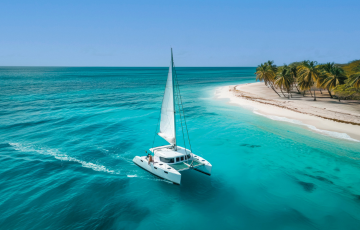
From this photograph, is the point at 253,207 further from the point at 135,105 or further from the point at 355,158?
the point at 135,105

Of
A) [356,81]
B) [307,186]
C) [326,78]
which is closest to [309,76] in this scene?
[326,78]

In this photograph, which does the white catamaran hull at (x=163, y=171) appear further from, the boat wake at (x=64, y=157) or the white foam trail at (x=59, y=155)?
the white foam trail at (x=59, y=155)

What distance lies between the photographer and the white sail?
23.1 m

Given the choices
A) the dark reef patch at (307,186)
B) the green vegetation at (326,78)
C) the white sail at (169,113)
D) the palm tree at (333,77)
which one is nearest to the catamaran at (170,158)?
the white sail at (169,113)

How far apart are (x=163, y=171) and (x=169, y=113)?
6.23m

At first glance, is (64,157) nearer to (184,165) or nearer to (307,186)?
(184,165)

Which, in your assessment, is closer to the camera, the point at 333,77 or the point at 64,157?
the point at 64,157

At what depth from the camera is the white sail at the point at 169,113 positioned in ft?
75.9

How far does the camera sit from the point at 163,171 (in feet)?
72.8

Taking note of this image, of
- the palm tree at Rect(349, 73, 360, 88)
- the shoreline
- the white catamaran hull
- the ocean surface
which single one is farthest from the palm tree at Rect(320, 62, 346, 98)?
the white catamaran hull

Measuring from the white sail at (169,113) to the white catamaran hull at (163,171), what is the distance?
135 inches

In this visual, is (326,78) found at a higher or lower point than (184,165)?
higher

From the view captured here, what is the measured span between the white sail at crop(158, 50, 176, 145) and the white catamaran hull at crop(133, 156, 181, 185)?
342 cm

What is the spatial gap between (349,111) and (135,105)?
5001cm
